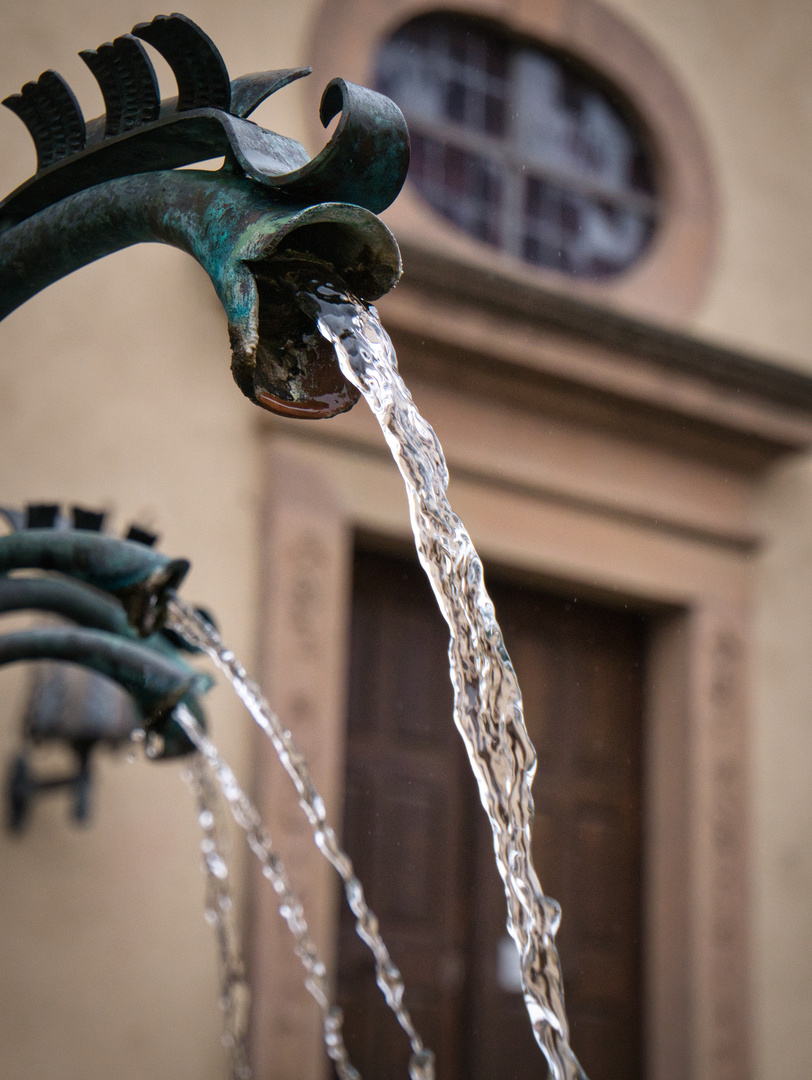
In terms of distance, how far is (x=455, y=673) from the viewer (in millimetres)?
1533

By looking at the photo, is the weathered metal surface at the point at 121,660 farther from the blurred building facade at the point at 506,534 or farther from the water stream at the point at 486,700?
the blurred building facade at the point at 506,534

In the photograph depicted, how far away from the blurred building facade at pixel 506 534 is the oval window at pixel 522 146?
0.04 feet

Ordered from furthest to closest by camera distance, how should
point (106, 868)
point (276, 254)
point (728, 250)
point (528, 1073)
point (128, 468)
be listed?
point (728, 250), point (528, 1073), point (128, 468), point (106, 868), point (276, 254)

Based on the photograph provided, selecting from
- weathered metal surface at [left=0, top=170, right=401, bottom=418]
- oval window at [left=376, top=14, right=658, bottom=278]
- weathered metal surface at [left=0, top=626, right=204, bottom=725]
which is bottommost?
weathered metal surface at [left=0, top=626, right=204, bottom=725]

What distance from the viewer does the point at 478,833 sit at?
4.60 m

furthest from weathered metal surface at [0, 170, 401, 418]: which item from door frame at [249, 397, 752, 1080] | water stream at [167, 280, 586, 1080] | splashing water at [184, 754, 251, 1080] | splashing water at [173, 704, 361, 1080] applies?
door frame at [249, 397, 752, 1080]

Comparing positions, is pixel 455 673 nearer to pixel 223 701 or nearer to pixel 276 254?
pixel 276 254

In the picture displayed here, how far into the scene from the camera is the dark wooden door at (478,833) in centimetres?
435

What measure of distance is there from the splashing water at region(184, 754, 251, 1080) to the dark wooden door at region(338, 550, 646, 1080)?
0.49 m

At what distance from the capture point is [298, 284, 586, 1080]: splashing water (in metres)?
1.44

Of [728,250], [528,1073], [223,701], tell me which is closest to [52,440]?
[223,701]

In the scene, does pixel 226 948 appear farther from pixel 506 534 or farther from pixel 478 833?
pixel 506 534

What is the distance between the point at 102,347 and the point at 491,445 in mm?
1325

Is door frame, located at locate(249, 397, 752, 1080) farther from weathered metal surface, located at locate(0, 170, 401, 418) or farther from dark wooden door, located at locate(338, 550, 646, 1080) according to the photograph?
weathered metal surface, located at locate(0, 170, 401, 418)
